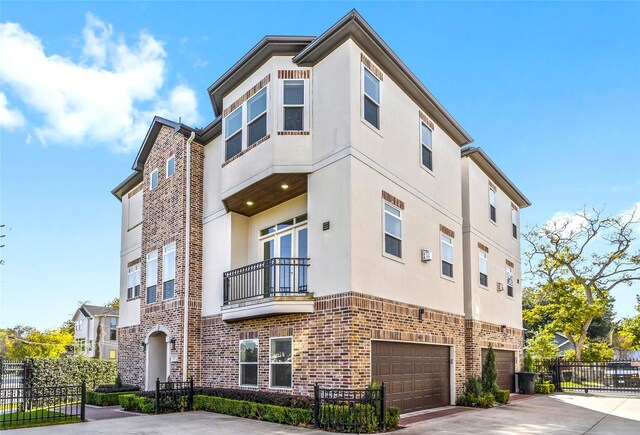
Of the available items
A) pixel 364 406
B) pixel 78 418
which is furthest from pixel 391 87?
pixel 78 418

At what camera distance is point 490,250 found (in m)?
21.4

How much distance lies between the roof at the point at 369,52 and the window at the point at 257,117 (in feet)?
5.07

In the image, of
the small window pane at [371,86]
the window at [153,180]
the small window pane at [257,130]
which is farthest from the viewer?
the window at [153,180]

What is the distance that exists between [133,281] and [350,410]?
45.9 feet

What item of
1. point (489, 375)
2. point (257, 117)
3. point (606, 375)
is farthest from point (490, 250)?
point (257, 117)

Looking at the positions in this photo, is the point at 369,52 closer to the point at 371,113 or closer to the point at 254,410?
the point at 371,113

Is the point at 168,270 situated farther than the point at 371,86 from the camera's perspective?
Yes

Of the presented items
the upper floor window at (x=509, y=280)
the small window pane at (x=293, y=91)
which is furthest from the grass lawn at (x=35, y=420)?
the upper floor window at (x=509, y=280)

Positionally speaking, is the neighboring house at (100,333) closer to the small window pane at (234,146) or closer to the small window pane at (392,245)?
the small window pane at (234,146)

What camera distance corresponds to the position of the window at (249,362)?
1516cm

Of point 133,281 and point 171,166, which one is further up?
point 171,166

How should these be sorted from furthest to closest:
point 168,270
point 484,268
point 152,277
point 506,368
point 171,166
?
point 506,368 → point 484,268 → point 152,277 → point 171,166 → point 168,270

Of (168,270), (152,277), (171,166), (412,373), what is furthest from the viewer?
(152,277)

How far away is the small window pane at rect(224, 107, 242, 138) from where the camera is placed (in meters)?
16.2
